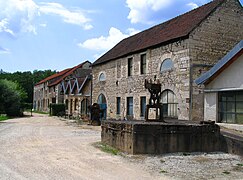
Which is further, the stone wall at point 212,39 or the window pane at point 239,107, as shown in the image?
the stone wall at point 212,39

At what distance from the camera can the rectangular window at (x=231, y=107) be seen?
13.1 metres

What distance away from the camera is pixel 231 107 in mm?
13523

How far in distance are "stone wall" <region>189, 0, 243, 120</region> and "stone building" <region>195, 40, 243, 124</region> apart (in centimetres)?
122

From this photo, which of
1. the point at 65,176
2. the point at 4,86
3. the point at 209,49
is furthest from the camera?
the point at 4,86

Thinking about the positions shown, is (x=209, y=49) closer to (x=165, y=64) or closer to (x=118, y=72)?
(x=165, y=64)

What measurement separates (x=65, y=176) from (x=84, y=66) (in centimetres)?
4396

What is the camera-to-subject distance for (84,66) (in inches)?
1971

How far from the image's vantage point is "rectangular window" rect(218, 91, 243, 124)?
43.1 feet

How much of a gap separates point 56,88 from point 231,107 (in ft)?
127

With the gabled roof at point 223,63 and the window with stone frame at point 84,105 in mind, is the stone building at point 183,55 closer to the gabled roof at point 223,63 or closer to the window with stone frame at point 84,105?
the gabled roof at point 223,63

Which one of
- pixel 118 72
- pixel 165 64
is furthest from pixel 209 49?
pixel 118 72

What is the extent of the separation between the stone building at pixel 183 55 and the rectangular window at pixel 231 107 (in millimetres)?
1973

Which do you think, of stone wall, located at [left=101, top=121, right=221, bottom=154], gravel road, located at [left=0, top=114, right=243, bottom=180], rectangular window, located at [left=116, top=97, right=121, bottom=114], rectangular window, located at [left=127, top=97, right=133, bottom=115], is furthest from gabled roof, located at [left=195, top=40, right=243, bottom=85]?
rectangular window, located at [left=116, top=97, right=121, bottom=114]

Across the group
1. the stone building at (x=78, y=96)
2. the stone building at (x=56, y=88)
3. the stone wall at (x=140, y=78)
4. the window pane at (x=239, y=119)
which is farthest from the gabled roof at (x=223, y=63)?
the stone building at (x=56, y=88)
